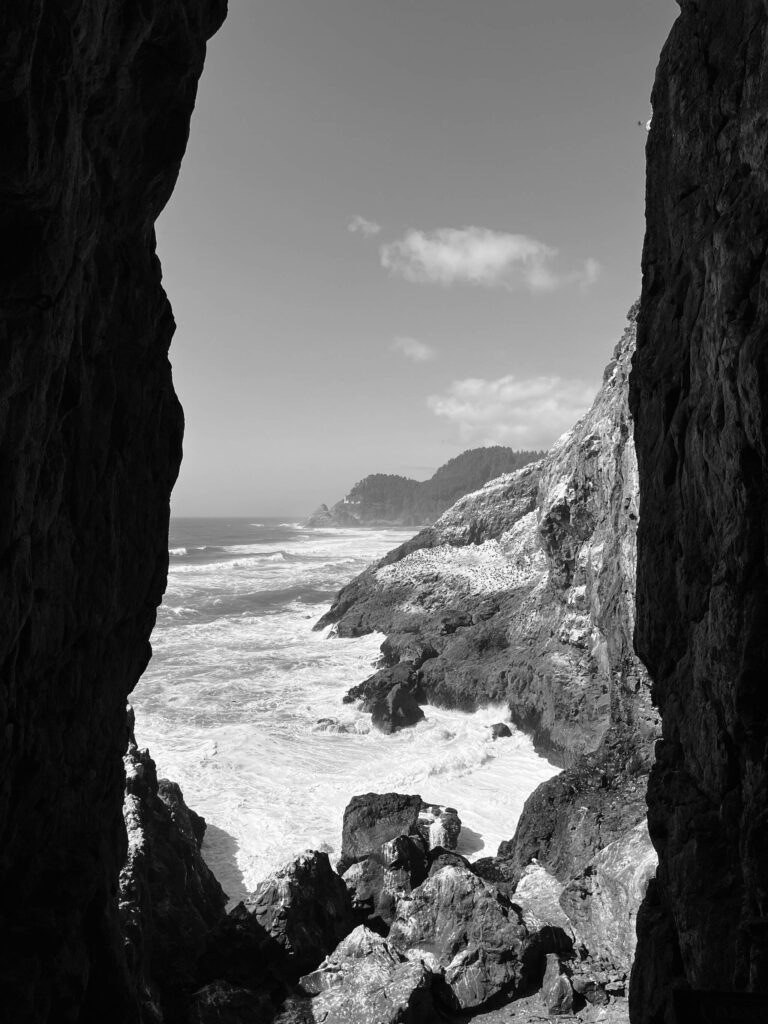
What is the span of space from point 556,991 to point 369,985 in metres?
3.38

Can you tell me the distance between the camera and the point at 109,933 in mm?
9555

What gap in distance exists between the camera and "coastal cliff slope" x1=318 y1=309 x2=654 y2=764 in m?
24.2

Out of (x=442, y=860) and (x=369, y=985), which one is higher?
(x=442, y=860)

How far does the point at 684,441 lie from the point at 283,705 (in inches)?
1018

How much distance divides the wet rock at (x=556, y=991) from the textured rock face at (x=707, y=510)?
3007 mm

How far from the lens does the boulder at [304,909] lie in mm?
14164

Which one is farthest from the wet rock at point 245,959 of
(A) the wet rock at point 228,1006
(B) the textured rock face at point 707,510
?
(B) the textured rock face at point 707,510

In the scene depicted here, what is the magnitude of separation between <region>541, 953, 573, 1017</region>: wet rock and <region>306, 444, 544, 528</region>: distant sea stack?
156 m

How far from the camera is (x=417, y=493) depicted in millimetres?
186875

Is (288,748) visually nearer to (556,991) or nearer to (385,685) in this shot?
(385,685)

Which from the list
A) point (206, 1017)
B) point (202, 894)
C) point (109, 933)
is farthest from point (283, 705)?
point (109, 933)

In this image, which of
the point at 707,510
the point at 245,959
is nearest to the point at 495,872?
the point at 245,959

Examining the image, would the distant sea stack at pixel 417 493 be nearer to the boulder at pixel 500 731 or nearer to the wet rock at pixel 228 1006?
the boulder at pixel 500 731

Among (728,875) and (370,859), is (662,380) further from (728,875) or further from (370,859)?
(370,859)
